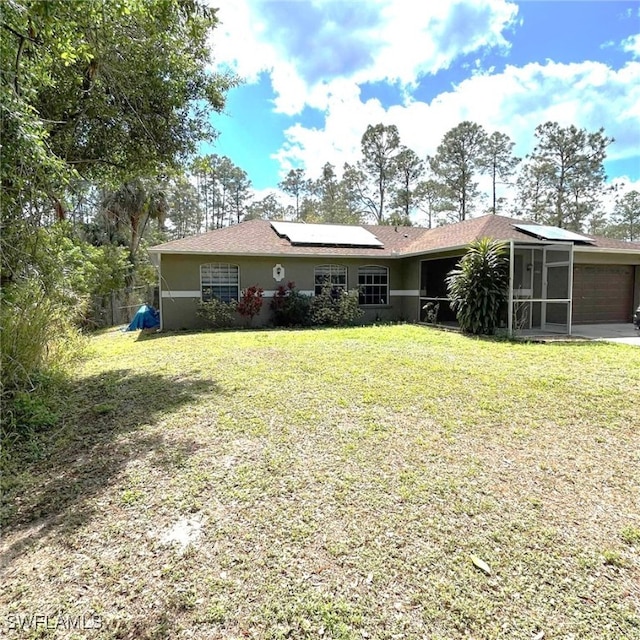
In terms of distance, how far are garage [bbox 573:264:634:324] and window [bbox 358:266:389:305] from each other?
625 cm

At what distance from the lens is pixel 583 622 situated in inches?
74.6

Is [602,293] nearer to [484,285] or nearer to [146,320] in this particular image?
[484,285]

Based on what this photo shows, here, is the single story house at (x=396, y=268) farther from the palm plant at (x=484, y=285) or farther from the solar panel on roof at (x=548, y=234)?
the palm plant at (x=484, y=285)

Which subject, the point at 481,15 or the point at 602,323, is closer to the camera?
the point at 481,15

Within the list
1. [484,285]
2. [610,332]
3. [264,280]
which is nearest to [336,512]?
[484,285]

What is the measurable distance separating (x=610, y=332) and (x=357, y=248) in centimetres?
814

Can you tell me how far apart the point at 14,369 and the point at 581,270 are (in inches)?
597

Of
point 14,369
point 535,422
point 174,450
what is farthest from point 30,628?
point 535,422

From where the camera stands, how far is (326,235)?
49.2 ft

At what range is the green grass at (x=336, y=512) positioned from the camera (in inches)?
77.4

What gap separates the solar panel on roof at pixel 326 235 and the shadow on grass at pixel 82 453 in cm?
931

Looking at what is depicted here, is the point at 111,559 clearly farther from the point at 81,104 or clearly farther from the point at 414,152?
the point at 414,152

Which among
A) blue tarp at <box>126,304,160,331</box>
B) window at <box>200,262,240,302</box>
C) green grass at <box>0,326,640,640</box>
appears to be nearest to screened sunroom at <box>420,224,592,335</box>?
window at <box>200,262,240,302</box>

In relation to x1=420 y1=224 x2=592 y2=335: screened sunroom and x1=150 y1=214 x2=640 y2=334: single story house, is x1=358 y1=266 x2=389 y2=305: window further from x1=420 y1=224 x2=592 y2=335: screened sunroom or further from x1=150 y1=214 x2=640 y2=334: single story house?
x1=420 y1=224 x2=592 y2=335: screened sunroom
